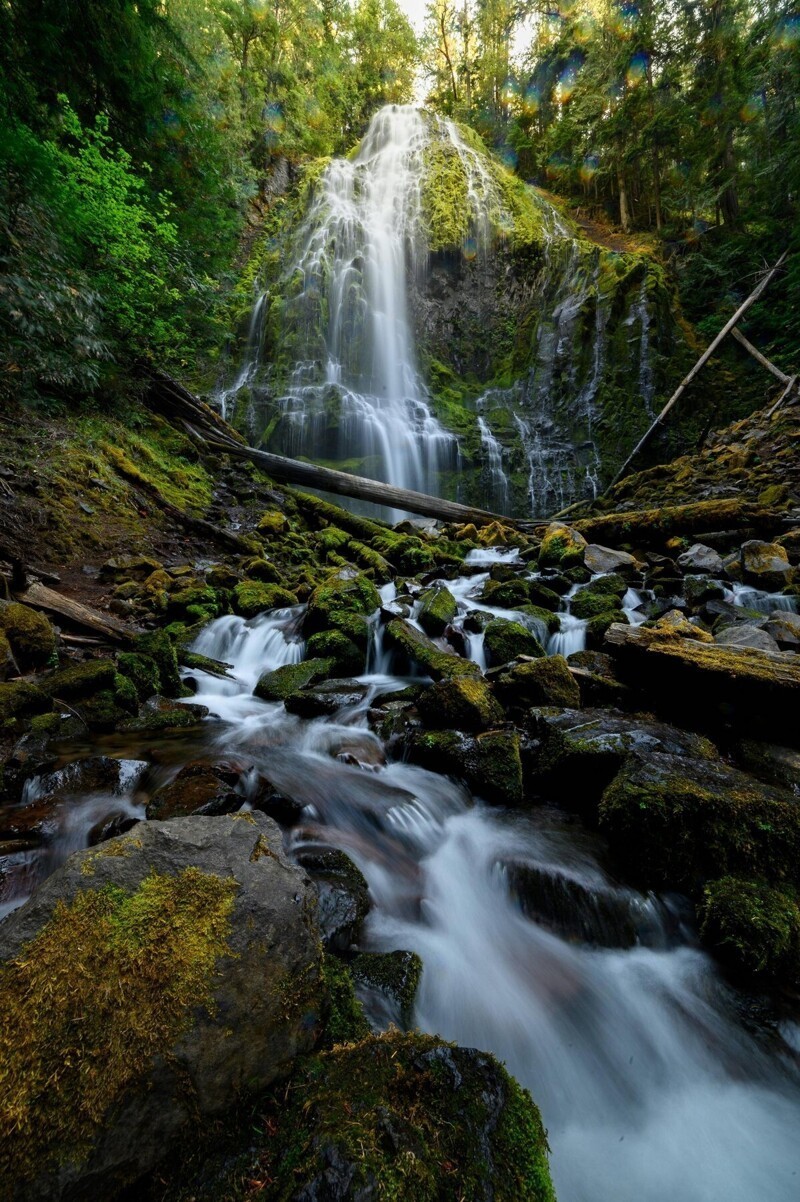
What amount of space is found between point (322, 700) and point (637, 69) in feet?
98.8

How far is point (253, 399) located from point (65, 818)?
55.3 feet

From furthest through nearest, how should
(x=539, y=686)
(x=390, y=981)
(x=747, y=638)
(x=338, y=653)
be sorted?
(x=338, y=653) → (x=747, y=638) → (x=539, y=686) → (x=390, y=981)

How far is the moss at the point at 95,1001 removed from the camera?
0.94m

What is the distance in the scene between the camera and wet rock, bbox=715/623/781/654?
166 inches

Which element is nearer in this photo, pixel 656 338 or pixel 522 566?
pixel 522 566

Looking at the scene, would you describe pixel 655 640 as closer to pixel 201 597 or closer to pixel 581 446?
pixel 201 597

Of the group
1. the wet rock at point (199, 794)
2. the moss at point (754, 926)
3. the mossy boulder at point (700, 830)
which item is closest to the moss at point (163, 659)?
the wet rock at point (199, 794)

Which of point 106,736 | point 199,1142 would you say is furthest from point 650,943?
point 106,736

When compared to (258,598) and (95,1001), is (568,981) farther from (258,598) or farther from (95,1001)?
(258,598)

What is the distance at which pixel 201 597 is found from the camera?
6551 mm

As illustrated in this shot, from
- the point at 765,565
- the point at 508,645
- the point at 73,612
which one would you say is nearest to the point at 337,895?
the point at 508,645

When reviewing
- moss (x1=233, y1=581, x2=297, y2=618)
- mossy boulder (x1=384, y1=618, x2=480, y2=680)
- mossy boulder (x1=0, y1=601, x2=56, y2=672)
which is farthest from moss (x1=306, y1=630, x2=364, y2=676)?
mossy boulder (x1=0, y1=601, x2=56, y2=672)

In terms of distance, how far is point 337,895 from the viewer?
2234 millimetres

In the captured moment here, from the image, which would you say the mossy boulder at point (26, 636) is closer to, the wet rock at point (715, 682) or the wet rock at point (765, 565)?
the wet rock at point (715, 682)
